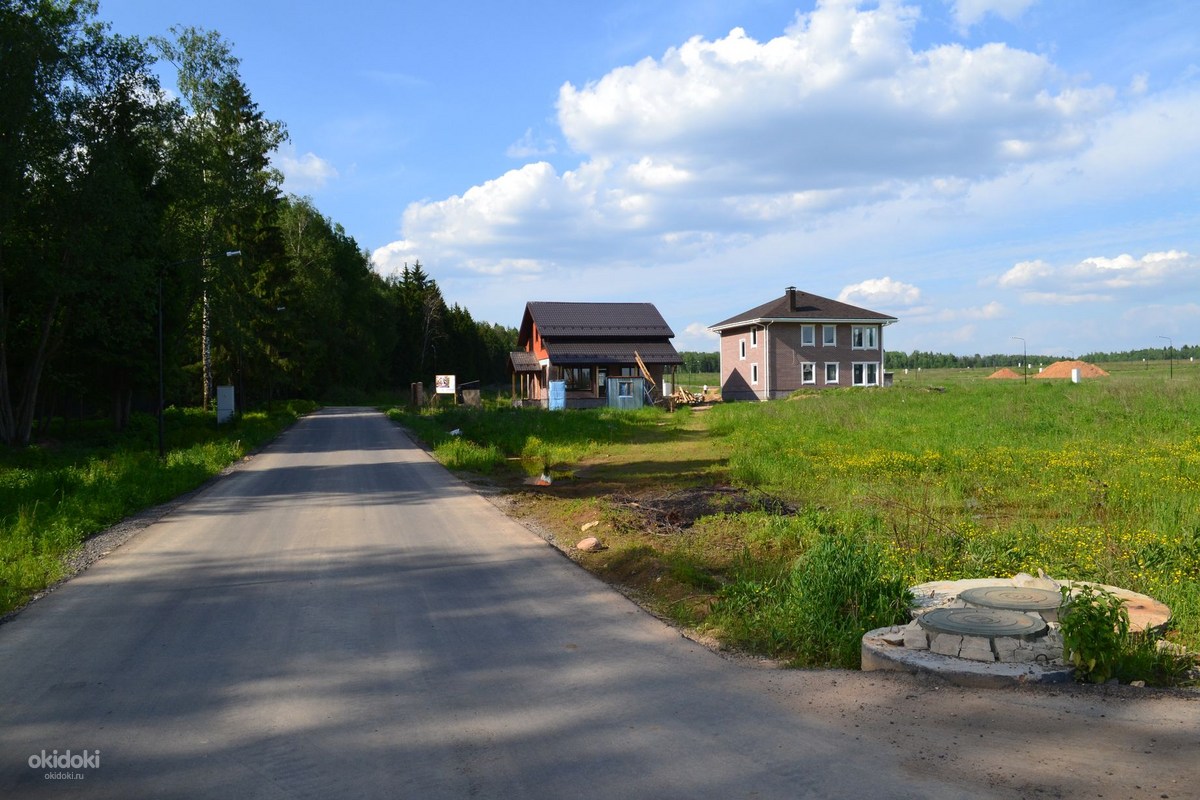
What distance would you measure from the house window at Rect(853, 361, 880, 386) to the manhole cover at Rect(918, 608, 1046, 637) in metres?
51.6

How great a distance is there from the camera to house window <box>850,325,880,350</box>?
183 ft

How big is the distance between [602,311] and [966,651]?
2170 inches

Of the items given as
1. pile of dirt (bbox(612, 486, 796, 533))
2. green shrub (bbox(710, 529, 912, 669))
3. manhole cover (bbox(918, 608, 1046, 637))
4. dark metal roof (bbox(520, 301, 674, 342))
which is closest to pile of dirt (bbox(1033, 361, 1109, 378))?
dark metal roof (bbox(520, 301, 674, 342))

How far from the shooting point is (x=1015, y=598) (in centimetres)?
643

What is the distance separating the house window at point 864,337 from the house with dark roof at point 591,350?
459 inches

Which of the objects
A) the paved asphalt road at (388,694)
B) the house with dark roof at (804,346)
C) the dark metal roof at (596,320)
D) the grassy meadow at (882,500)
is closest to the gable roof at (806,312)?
the house with dark roof at (804,346)

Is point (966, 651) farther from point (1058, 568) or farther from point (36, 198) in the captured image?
point (36, 198)

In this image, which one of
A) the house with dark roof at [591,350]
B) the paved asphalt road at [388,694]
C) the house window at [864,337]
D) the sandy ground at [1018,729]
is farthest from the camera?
the house window at [864,337]

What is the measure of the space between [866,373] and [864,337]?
7.86 feet

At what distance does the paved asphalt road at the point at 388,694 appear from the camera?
427 centimetres

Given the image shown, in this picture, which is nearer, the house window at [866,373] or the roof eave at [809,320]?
the roof eave at [809,320]

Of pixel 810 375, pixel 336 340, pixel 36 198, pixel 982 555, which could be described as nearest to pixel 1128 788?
pixel 982 555

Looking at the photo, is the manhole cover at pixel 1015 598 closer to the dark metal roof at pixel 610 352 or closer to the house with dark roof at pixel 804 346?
the house with dark roof at pixel 804 346

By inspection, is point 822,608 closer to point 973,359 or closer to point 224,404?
point 224,404
